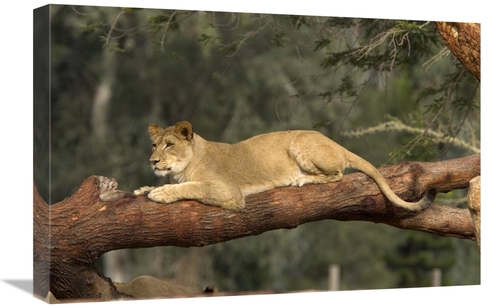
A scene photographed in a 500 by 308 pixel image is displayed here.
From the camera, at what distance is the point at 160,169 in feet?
26.8

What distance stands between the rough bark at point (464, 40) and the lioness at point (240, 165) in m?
1.55

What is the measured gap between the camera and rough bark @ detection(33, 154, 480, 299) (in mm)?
7715

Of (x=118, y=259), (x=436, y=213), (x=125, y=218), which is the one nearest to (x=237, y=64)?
(x=118, y=259)

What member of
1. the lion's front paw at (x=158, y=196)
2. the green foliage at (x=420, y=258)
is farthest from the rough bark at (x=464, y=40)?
the green foliage at (x=420, y=258)

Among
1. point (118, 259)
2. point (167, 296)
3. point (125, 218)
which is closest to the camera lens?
point (125, 218)

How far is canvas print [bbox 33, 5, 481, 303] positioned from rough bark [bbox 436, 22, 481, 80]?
14 millimetres

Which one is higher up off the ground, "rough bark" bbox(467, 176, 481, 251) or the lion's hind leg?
the lion's hind leg

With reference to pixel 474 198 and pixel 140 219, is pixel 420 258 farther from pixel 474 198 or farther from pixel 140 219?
pixel 140 219

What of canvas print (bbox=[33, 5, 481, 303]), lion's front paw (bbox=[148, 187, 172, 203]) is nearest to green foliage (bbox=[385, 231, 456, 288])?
canvas print (bbox=[33, 5, 481, 303])

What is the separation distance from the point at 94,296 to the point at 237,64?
8.50 m

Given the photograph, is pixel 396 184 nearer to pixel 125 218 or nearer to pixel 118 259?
pixel 125 218

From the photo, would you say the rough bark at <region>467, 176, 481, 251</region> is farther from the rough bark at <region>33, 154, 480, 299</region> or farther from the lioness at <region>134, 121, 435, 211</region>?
the rough bark at <region>33, 154, 480, 299</region>

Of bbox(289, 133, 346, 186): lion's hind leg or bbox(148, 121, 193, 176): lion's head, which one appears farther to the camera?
bbox(289, 133, 346, 186): lion's hind leg

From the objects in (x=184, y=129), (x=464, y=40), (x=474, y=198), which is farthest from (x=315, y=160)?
(x=464, y=40)
